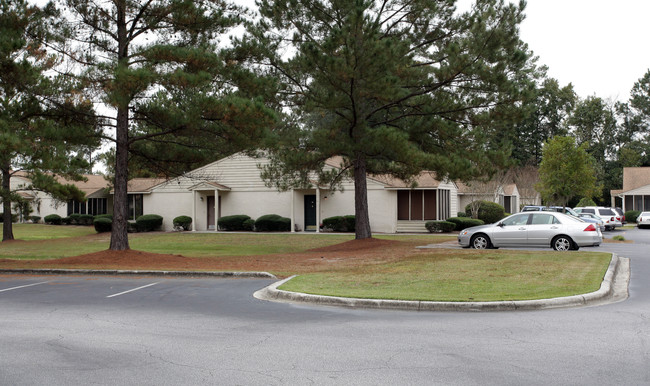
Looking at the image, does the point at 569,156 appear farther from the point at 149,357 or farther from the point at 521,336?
the point at 149,357

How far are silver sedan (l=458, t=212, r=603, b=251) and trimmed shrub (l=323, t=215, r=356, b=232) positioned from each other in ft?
46.3

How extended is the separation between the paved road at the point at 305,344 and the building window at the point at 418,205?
25133mm

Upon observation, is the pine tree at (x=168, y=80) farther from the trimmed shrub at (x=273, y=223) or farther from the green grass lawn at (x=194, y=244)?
the trimmed shrub at (x=273, y=223)

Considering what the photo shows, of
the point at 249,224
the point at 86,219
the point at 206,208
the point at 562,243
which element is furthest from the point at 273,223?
the point at 562,243

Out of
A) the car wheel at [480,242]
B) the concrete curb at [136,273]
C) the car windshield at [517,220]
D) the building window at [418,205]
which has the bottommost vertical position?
the concrete curb at [136,273]

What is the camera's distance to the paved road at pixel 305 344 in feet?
19.0

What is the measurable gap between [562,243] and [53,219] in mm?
41150

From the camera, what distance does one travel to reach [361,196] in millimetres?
24016

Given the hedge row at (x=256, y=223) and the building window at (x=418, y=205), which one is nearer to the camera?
the building window at (x=418, y=205)

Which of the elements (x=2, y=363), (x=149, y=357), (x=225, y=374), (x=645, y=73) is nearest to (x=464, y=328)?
(x=225, y=374)

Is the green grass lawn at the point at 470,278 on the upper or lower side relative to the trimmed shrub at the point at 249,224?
lower

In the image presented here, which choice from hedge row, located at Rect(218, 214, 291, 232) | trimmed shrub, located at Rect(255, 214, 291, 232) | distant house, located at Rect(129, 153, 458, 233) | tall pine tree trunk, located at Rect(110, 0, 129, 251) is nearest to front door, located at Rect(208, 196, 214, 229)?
distant house, located at Rect(129, 153, 458, 233)

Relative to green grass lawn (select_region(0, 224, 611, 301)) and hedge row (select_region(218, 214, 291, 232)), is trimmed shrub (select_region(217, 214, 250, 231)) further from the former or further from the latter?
green grass lawn (select_region(0, 224, 611, 301))

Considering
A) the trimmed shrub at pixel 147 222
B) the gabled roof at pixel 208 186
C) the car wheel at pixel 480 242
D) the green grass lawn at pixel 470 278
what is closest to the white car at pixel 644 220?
the car wheel at pixel 480 242
